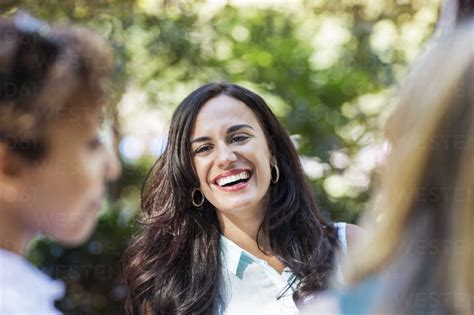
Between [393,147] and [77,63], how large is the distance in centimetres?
50

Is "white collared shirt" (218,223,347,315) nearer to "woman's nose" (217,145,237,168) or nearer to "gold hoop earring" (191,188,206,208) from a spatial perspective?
"gold hoop earring" (191,188,206,208)

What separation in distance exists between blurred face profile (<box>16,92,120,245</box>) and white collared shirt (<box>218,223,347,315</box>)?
46.4 inches

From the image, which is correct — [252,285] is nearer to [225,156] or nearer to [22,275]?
[225,156]

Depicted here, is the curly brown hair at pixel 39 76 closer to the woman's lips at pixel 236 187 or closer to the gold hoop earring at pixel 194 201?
the woman's lips at pixel 236 187

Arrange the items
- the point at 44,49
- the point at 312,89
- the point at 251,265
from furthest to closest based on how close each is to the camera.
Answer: the point at 312,89 < the point at 251,265 < the point at 44,49

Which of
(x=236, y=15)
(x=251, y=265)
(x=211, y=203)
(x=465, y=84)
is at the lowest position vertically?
(x=251, y=265)

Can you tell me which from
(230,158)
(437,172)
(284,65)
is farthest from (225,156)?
(284,65)

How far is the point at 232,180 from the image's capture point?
233 centimetres

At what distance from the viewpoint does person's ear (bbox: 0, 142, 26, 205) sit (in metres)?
1.12

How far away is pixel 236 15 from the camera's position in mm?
4586

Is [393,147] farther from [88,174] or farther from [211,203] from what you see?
[211,203]

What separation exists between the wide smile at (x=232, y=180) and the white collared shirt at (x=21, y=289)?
1243 millimetres

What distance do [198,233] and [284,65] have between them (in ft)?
7.55

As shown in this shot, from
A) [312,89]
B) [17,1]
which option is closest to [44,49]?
[17,1]
